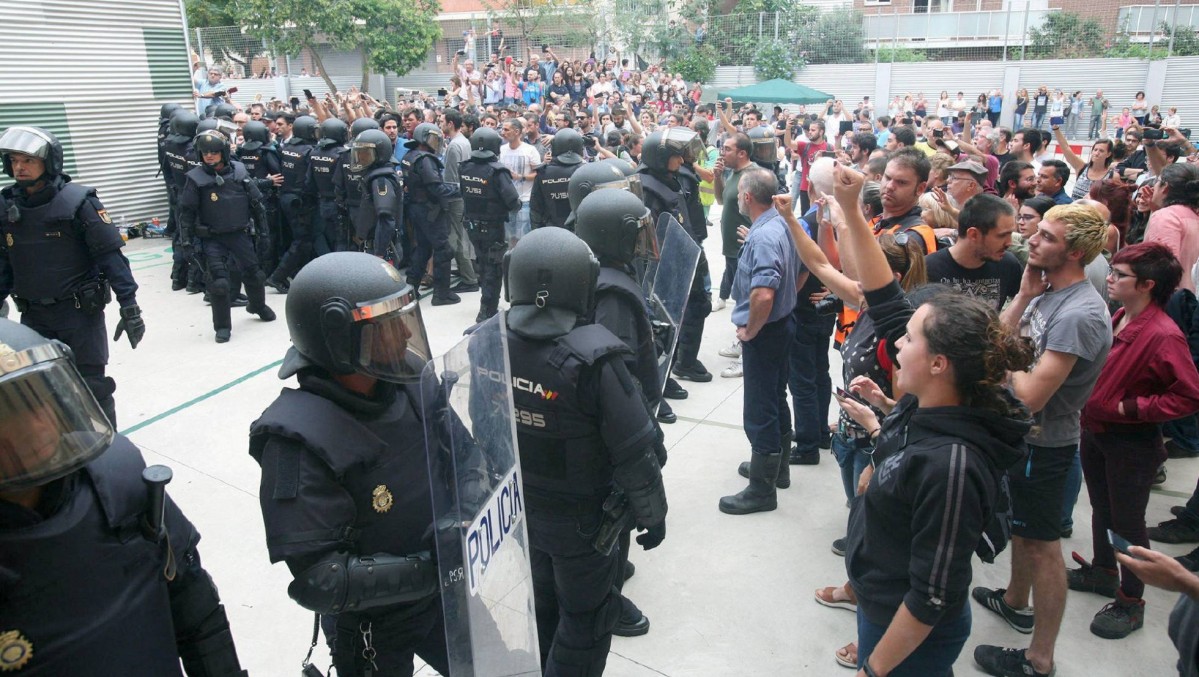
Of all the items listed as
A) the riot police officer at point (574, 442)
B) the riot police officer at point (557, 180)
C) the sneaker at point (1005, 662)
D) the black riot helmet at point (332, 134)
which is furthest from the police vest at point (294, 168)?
the sneaker at point (1005, 662)

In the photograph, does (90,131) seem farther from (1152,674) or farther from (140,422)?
(1152,674)

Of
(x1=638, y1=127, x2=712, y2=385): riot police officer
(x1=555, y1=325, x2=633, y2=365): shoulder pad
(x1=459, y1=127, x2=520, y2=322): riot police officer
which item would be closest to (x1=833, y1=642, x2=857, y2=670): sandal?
(x1=555, y1=325, x2=633, y2=365): shoulder pad

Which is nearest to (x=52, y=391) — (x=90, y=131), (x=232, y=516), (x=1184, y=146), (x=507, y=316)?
(x=507, y=316)

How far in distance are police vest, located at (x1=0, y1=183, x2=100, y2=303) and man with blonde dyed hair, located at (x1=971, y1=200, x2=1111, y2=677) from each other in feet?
16.5

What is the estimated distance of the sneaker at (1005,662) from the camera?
3.20m

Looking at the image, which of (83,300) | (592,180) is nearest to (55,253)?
(83,300)

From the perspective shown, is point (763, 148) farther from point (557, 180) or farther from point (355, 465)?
point (355, 465)

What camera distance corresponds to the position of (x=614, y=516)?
2.75m

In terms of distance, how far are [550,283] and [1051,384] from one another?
1.86 m

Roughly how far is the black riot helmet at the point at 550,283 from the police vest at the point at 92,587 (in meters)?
1.25

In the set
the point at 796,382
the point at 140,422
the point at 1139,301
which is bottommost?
the point at 140,422

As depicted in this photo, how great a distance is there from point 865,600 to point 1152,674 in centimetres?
192

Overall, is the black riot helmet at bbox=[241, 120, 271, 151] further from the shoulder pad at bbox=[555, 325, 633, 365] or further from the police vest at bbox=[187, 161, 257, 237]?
the shoulder pad at bbox=[555, 325, 633, 365]

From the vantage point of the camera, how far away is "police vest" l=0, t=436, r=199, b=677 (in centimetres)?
158
